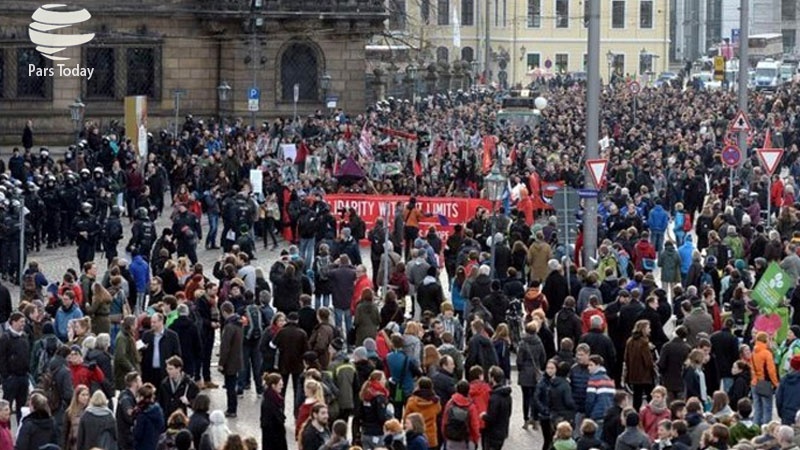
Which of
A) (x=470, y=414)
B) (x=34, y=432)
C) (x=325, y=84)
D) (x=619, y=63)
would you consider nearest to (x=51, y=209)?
(x=470, y=414)

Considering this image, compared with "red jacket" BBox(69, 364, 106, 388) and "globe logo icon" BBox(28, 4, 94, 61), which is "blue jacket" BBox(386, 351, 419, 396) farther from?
"globe logo icon" BBox(28, 4, 94, 61)

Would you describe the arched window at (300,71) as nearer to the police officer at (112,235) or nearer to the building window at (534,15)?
the police officer at (112,235)

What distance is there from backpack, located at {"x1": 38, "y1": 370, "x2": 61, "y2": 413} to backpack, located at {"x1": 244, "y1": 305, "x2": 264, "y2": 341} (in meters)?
4.19

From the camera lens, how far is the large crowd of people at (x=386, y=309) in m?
23.5

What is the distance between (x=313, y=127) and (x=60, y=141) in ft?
24.5

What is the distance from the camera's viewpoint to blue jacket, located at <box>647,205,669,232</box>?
4134 cm

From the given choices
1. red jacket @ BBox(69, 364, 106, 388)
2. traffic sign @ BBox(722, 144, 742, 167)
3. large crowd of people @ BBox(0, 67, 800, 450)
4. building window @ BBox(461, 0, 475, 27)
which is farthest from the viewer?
building window @ BBox(461, 0, 475, 27)

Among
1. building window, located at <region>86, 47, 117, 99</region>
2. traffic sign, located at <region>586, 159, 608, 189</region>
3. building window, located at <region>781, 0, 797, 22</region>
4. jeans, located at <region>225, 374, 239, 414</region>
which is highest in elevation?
building window, located at <region>781, 0, 797, 22</region>

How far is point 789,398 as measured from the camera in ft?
83.0

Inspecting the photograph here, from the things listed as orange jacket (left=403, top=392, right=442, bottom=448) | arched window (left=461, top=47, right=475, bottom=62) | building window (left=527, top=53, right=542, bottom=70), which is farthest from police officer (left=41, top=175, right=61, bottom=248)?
building window (left=527, top=53, right=542, bottom=70)

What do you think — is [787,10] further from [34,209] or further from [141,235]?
[141,235]

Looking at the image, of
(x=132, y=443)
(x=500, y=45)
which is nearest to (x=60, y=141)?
(x=132, y=443)

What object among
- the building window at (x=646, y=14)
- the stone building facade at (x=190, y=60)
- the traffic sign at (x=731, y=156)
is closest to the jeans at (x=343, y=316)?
the traffic sign at (x=731, y=156)

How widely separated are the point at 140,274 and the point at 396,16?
145 feet
